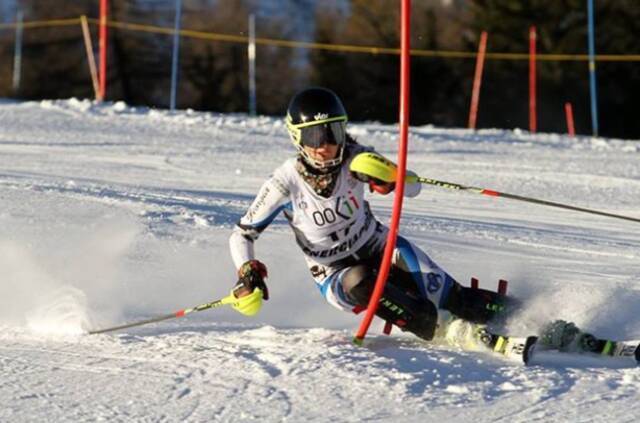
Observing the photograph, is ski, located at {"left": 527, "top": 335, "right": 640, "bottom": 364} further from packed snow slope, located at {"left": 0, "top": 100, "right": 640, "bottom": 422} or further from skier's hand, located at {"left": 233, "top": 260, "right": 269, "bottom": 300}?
skier's hand, located at {"left": 233, "top": 260, "right": 269, "bottom": 300}

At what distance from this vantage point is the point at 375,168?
17.2ft

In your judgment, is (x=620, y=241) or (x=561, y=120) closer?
(x=620, y=241)

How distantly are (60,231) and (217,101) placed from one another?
2372cm

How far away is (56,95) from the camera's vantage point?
1182 inches

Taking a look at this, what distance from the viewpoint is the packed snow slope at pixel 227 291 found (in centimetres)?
441

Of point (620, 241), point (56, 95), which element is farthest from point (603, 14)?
point (620, 241)

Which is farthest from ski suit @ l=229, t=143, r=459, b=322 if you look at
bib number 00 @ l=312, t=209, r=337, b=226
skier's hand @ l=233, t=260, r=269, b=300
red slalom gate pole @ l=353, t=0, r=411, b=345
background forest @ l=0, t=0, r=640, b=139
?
background forest @ l=0, t=0, r=640, b=139

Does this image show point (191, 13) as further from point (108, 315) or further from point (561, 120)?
Result: point (108, 315)

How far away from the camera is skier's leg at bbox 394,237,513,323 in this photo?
578 cm

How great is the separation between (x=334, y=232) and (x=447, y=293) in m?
→ 0.67

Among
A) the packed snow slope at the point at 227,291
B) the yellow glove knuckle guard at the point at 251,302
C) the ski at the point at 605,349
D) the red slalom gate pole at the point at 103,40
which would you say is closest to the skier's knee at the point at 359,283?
the packed snow slope at the point at 227,291

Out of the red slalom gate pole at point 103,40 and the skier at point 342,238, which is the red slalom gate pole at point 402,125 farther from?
the red slalom gate pole at point 103,40

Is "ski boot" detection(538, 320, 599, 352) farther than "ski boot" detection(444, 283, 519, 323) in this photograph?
No

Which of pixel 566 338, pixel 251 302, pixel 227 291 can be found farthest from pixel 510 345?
pixel 227 291
